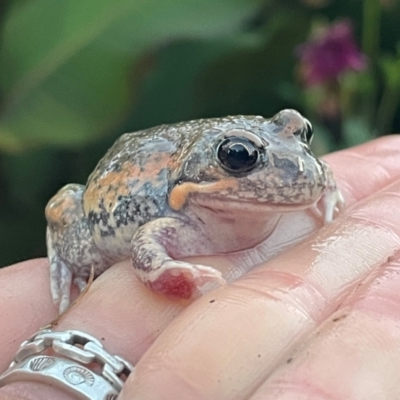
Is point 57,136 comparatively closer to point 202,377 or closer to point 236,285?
point 236,285

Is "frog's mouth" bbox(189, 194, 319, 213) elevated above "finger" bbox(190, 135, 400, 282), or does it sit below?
Result: above

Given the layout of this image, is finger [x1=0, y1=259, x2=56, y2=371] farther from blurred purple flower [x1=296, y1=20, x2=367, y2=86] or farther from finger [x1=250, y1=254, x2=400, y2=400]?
blurred purple flower [x1=296, y1=20, x2=367, y2=86]

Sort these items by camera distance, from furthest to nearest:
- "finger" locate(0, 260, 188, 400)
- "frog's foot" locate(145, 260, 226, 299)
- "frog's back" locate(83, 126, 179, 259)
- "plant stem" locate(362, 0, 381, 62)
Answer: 1. "plant stem" locate(362, 0, 381, 62)
2. "frog's back" locate(83, 126, 179, 259)
3. "frog's foot" locate(145, 260, 226, 299)
4. "finger" locate(0, 260, 188, 400)

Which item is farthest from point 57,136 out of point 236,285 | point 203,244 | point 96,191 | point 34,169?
point 236,285

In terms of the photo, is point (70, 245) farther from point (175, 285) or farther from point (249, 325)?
Result: point (249, 325)

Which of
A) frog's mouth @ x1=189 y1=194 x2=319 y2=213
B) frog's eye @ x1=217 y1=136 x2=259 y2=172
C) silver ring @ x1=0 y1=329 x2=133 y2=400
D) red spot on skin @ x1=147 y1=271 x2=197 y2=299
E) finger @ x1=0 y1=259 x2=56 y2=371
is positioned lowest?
finger @ x1=0 y1=259 x2=56 y2=371

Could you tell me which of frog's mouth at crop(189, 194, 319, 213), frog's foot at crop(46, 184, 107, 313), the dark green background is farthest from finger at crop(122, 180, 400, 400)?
the dark green background

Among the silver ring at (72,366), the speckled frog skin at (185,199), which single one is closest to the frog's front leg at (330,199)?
the speckled frog skin at (185,199)
